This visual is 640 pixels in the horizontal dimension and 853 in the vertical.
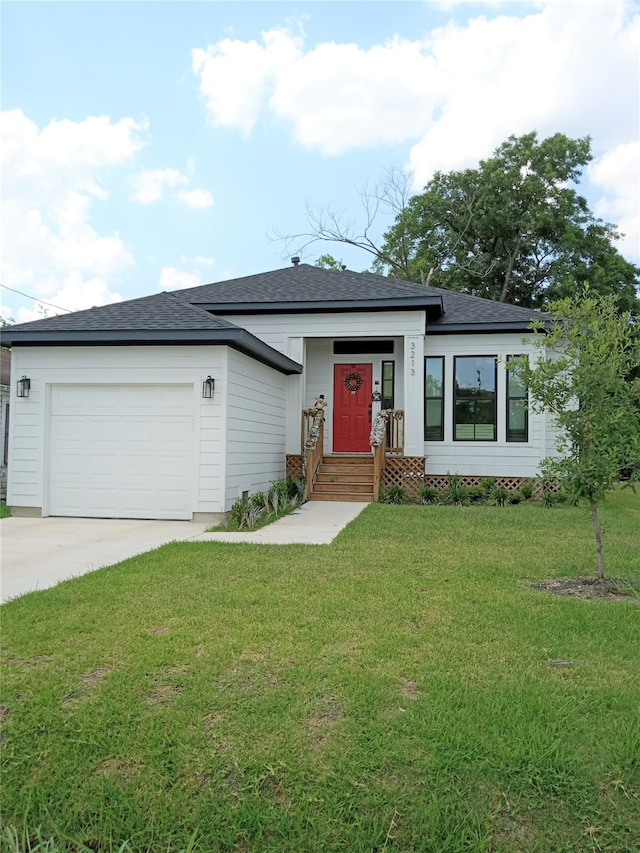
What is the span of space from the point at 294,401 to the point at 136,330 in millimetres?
4553

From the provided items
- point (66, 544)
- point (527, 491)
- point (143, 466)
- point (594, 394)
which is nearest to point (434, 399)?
point (527, 491)

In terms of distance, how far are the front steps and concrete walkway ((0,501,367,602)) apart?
1476 millimetres

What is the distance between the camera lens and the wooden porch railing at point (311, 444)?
39.1 feet

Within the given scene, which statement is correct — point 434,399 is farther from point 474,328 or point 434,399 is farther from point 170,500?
point 170,500

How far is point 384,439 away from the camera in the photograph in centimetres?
1195

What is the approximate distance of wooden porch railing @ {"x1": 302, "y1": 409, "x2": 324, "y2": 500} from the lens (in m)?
11.9

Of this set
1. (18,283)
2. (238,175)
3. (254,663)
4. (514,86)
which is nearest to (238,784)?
(254,663)

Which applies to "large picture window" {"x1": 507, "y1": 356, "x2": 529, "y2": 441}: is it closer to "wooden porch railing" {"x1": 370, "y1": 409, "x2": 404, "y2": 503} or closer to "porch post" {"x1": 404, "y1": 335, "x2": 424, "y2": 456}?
"porch post" {"x1": 404, "y1": 335, "x2": 424, "y2": 456}

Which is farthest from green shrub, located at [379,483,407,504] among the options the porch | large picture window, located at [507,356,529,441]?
large picture window, located at [507,356,529,441]

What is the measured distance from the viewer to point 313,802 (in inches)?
93.1

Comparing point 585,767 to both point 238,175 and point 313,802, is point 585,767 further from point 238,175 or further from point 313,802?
point 238,175

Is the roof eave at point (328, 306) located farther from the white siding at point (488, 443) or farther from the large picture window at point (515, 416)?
the large picture window at point (515, 416)

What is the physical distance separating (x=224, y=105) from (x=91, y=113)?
3.43 meters

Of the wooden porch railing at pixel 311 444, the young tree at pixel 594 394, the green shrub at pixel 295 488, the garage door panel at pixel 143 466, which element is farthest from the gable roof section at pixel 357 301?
the young tree at pixel 594 394
